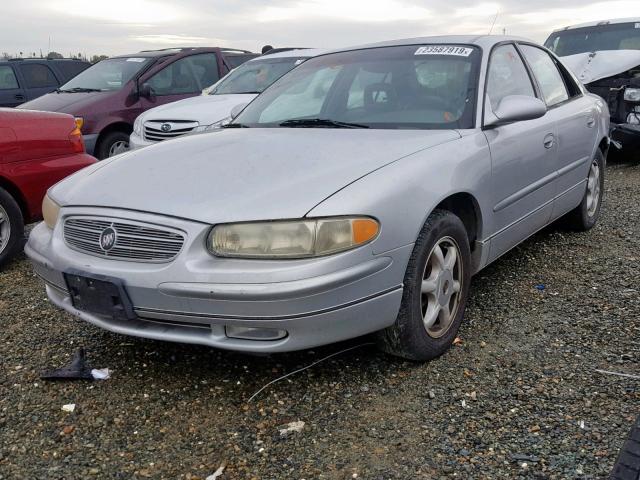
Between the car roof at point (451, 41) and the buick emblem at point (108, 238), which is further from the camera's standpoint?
the car roof at point (451, 41)

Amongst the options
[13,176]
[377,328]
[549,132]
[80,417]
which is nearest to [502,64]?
[549,132]

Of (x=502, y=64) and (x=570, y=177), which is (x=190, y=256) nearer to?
(x=502, y=64)

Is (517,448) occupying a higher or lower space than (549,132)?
lower

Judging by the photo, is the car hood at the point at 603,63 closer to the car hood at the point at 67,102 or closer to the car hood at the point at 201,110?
the car hood at the point at 201,110

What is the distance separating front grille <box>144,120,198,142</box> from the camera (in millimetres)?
7199

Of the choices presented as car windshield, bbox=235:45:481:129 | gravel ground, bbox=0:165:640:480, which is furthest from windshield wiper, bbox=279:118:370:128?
gravel ground, bbox=0:165:640:480

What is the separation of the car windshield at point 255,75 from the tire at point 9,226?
12.9 ft

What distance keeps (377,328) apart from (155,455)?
988 millimetres

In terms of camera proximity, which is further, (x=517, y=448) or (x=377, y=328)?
(x=377, y=328)

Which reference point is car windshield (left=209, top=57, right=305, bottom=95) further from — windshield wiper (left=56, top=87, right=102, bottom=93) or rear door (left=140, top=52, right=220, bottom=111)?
windshield wiper (left=56, top=87, right=102, bottom=93)

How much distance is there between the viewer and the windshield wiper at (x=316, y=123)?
3.42m

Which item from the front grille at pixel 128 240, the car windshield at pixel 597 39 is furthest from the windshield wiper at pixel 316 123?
the car windshield at pixel 597 39

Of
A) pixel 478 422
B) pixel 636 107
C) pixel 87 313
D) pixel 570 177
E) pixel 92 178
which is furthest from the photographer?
pixel 636 107

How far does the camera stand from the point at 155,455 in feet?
7.71
